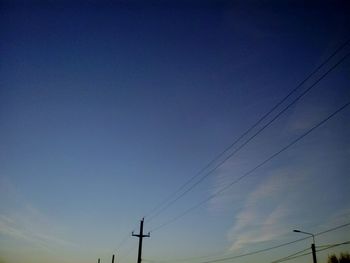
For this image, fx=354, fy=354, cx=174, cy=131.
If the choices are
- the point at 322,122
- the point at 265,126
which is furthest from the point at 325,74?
the point at 265,126

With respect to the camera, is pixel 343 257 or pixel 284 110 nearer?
pixel 284 110

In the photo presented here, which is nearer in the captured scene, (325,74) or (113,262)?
(325,74)

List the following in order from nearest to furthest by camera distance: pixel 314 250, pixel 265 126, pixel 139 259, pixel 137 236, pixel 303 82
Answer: pixel 303 82 < pixel 265 126 < pixel 314 250 < pixel 139 259 < pixel 137 236

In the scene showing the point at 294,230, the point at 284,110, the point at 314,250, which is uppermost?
the point at 284,110

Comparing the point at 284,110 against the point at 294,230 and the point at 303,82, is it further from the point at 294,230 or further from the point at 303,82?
the point at 294,230

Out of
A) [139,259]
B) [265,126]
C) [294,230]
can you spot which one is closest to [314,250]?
[294,230]

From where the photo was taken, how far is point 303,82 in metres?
15.1

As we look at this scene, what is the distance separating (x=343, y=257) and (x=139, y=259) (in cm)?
4819

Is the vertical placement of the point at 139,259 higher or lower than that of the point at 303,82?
lower

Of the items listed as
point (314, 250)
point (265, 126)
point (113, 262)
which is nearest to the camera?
point (265, 126)

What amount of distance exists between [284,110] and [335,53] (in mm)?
3642

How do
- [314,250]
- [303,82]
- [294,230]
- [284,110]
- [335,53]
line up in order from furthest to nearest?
[294,230] → [314,250] → [284,110] → [303,82] → [335,53]

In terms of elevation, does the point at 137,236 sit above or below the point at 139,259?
above

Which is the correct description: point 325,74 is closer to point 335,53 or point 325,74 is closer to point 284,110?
point 335,53
